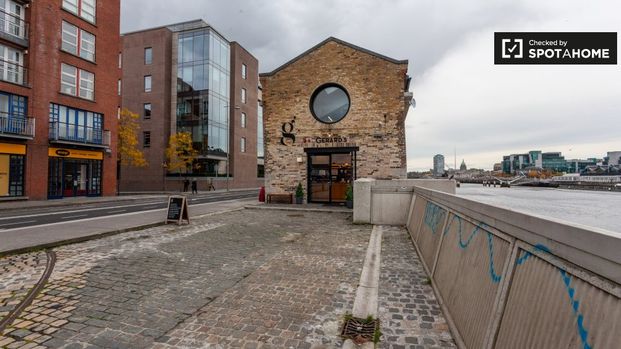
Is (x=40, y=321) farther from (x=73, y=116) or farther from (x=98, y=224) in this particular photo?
(x=73, y=116)

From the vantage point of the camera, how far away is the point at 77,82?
23.8 m

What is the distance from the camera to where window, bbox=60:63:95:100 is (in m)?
22.9

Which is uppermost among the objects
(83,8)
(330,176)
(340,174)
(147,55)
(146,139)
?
(147,55)

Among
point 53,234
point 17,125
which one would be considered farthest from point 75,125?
point 53,234

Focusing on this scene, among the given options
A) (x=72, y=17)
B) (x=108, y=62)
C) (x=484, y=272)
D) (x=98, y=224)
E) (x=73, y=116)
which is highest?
(x=72, y=17)

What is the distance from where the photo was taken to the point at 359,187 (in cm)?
1133

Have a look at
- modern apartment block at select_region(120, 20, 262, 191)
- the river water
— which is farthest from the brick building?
modern apartment block at select_region(120, 20, 262, 191)

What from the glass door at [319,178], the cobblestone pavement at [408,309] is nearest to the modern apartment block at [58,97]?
the glass door at [319,178]

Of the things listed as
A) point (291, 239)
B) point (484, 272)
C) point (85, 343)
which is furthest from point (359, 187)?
point (85, 343)

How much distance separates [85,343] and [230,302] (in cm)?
161

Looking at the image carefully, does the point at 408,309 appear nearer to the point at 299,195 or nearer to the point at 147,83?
the point at 299,195

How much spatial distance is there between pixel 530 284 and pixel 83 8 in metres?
33.1

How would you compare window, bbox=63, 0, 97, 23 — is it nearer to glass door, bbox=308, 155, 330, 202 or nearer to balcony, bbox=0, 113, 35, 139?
balcony, bbox=0, 113, 35, 139

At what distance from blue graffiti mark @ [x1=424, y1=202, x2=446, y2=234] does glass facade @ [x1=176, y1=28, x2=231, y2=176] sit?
34398 millimetres
